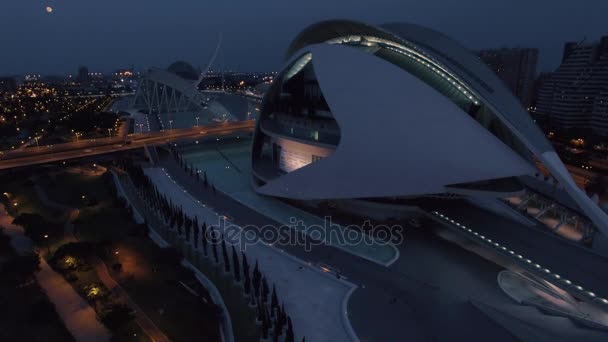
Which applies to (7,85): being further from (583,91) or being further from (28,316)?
(583,91)

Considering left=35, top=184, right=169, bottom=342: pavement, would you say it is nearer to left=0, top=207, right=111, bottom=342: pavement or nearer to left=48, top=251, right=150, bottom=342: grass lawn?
left=48, top=251, right=150, bottom=342: grass lawn

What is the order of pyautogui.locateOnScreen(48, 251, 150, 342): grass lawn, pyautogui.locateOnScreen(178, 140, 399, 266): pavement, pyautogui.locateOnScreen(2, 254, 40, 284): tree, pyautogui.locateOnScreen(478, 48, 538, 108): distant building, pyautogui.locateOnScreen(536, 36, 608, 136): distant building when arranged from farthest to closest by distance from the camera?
pyautogui.locateOnScreen(478, 48, 538, 108): distant building
pyautogui.locateOnScreen(536, 36, 608, 136): distant building
pyautogui.locateOnScreen(178, 140, 399, 266): pavement
pyautogui.locateOnScreen(2, 254, 40, 284): tree
pyautogui.locateOnScreen(48, 251, 150, 342): grass lawn

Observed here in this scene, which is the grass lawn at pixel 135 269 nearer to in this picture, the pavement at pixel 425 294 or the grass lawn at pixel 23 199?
the grass lawn at pixel 23 199

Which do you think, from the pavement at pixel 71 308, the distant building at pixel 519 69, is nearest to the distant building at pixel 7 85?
the pavement at pixel 71 308

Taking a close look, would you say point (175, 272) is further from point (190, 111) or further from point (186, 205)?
point (190, 111)

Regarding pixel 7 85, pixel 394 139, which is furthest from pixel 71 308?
pixel 7 85

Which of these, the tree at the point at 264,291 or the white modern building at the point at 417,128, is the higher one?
the white modern building at the point at 417,128

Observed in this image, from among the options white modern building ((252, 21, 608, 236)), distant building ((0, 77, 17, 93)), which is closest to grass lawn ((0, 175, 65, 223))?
white modern building ((252, 21, 608, 236))
